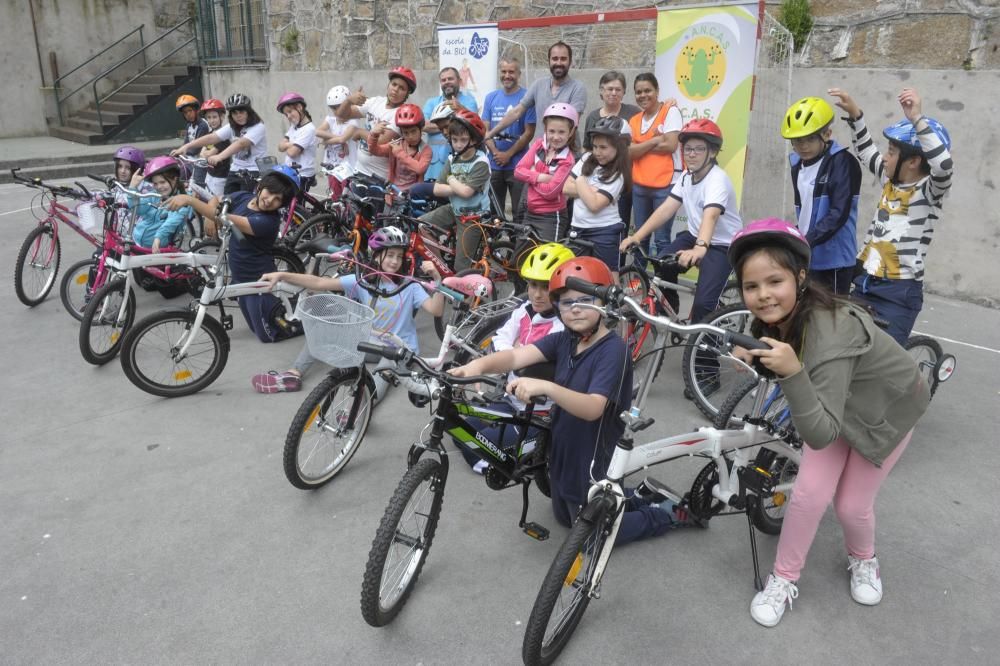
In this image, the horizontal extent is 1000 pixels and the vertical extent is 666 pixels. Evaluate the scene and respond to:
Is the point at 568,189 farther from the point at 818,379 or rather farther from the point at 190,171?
the point at 190,171

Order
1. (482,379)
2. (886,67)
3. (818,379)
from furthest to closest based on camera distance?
(886,67), (482,379), (818,379)

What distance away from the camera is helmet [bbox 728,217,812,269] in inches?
100

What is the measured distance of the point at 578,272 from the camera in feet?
10.2

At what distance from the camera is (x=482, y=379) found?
2.84m

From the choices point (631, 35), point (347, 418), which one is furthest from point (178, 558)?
point (631, 35)

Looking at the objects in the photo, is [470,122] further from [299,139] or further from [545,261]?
[545,261]

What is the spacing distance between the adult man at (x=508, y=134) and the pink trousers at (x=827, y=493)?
5.55 meters

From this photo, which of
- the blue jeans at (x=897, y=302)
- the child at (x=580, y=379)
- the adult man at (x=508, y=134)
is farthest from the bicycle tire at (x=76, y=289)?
the blue jeans at (x=897, y=302)

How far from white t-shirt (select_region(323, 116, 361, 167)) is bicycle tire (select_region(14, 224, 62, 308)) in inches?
116

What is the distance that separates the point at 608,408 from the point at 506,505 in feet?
3.52

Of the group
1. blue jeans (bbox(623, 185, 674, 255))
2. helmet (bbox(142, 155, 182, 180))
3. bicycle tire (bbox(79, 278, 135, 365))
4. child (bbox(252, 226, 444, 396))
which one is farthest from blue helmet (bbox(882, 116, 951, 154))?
helmet (bbox(142, 155, 182, 180))

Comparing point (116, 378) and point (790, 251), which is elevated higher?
point (790, 251)

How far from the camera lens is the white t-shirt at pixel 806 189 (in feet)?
15.1

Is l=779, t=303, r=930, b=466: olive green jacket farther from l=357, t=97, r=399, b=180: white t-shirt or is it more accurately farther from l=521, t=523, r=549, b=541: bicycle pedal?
l=357, t=97, r=399, b=180: white t-shirt
